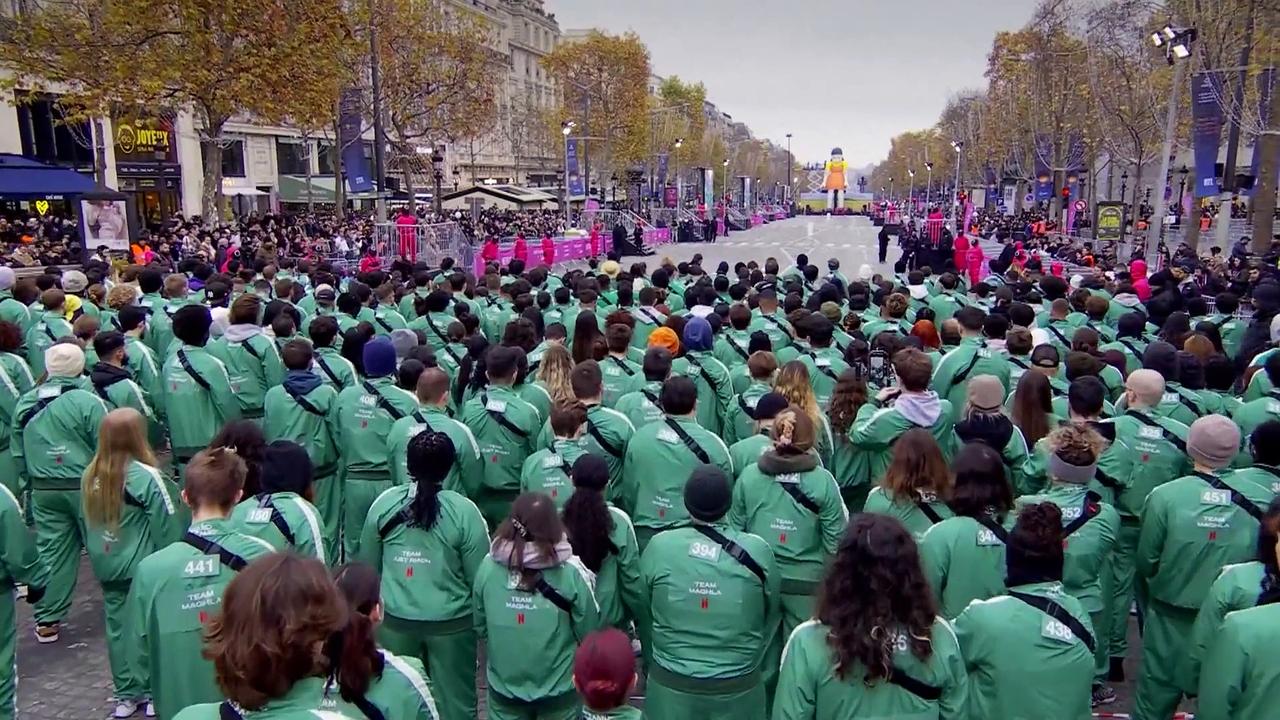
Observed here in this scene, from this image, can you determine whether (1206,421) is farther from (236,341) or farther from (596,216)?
(596,216)

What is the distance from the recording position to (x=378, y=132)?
23750 millimetres

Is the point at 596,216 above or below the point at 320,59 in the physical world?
below

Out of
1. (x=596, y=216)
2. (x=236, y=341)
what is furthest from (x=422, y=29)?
(x=236, y=341)

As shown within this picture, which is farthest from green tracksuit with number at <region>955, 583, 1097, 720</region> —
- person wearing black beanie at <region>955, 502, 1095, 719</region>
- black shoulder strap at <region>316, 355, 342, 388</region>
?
black shoulder strap at <region>316, 355, 342, 388</region>

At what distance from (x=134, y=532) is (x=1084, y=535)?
5.09m

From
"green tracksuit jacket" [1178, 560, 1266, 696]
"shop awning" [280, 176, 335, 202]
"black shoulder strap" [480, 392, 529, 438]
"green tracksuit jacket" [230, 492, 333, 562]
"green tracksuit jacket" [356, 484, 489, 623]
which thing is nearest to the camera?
"green tracksuit jacket" [1178, 560, 1266, 696]

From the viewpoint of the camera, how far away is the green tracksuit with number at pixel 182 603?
3902 millimetres

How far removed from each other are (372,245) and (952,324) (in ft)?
69.0

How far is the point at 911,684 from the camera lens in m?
3.06

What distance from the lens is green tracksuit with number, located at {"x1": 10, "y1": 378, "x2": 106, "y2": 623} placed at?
247 inches

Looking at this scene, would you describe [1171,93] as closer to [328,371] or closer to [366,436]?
[328,371]

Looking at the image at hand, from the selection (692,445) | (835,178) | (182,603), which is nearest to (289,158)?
(692,445)

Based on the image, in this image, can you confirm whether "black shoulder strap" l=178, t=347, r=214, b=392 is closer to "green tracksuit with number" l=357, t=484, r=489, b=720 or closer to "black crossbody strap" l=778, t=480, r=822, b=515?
"green tracksuit with number" l=357, t=484, r=489, b=720

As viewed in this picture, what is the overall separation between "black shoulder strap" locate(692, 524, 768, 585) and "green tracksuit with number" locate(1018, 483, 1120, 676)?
1342 mm
